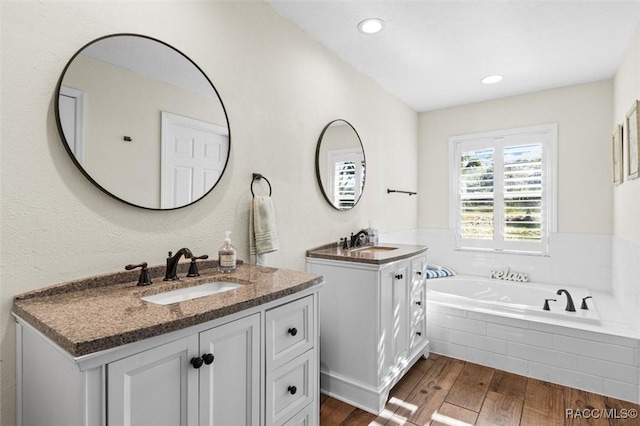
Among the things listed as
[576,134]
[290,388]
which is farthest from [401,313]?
[576,134]

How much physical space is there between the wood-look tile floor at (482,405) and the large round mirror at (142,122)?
5.33ft

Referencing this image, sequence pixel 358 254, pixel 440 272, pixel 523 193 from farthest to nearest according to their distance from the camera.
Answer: pixel 440 272
pixel 523 193
pixel 358 254

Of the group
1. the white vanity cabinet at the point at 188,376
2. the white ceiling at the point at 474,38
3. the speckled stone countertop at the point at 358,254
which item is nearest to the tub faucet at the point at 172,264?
the white vanity cabinet at the point at 188,376

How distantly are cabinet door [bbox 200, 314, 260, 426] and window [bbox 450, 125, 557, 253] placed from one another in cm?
352

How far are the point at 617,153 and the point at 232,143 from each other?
10.8 ft

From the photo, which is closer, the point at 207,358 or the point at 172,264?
the point at 207,358

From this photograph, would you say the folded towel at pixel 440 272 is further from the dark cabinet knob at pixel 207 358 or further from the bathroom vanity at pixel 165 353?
the dark cabinet knob at pixel 207 358

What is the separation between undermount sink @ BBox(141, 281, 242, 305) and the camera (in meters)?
1.32

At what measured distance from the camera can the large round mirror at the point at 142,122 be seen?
126 cm

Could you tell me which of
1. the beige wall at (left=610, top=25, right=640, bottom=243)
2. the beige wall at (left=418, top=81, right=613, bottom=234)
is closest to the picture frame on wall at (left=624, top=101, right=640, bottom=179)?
the beige wall at (left=610, top=25, right=640, bottom=243)

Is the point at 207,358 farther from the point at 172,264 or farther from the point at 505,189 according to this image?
the point at 505,189

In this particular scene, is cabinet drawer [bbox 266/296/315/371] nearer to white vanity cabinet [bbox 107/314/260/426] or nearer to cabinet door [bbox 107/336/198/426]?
white vanity cabinet [bbox 107/314/260/426]

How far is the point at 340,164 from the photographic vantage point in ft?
8.95

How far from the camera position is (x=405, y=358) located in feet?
8.04
